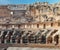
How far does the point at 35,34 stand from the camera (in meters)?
30.4

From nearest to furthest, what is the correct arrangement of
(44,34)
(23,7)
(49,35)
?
(49,35) → (44,34) → (23,7)

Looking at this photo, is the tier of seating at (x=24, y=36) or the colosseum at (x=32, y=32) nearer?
the colosseum at (x=32, y=32)

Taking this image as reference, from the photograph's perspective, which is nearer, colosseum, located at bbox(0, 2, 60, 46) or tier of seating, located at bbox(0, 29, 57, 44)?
colosseum, located at bbox(0, 2, 60, 46)

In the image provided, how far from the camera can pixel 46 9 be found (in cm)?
4709

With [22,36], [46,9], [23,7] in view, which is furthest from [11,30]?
[23,7]

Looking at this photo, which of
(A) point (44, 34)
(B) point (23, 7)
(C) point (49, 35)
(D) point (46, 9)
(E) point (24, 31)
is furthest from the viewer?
(B) point (23, 7)

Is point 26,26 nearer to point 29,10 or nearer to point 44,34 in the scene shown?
point 44,34

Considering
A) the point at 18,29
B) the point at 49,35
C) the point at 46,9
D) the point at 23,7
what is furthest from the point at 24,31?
the point at 23,7

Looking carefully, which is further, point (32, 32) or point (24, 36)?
point (32, 32)

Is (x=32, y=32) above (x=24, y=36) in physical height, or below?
above

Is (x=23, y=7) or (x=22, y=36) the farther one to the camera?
(x=23, y=7)

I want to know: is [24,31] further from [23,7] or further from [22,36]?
[23,7]

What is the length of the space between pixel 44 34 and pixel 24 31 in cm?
346

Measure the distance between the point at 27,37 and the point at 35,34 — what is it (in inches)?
38.8
